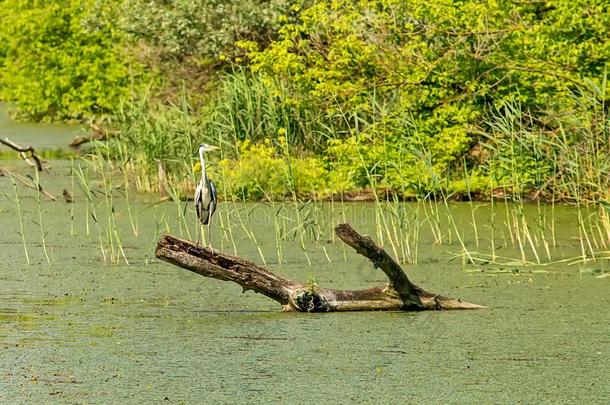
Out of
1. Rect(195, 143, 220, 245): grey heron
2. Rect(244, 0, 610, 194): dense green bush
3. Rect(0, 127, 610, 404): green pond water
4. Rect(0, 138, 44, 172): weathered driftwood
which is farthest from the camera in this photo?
Rect(244, 0, 610, 194): dense green bush

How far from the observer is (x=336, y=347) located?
6.40 metres

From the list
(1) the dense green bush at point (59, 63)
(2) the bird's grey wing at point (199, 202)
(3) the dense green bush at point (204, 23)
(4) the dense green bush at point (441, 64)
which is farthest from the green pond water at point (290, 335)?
(1) the dense green bush at point (59, 63)

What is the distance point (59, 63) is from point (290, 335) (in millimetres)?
22500

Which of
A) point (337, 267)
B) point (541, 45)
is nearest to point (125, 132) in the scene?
point (541, 45)

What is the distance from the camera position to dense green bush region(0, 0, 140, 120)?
27.0 m

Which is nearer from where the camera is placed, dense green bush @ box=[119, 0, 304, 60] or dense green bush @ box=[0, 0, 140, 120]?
dense green bush @ box=[119, 0, 304, 60]

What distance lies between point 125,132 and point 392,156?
3.11m

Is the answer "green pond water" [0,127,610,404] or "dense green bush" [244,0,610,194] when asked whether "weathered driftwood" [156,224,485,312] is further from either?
"dense green bush" [244,0,610,194]

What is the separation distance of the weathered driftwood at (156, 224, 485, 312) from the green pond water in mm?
84

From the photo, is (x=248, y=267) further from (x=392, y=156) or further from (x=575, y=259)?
(x=392, y=156)

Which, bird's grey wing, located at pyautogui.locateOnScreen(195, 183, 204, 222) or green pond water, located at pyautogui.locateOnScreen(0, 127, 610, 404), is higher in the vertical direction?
bird's grey wing, located at pyautogui.locateOnScreen(195, 183, 204, 222)

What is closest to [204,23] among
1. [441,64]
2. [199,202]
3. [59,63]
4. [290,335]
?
[441,64]

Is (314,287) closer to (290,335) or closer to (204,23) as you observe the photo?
(290,335)

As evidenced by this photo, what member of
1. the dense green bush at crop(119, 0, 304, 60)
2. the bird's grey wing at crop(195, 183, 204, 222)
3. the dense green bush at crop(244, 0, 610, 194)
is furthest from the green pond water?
the dense green bush at crop(119, 0, 304, 60)
